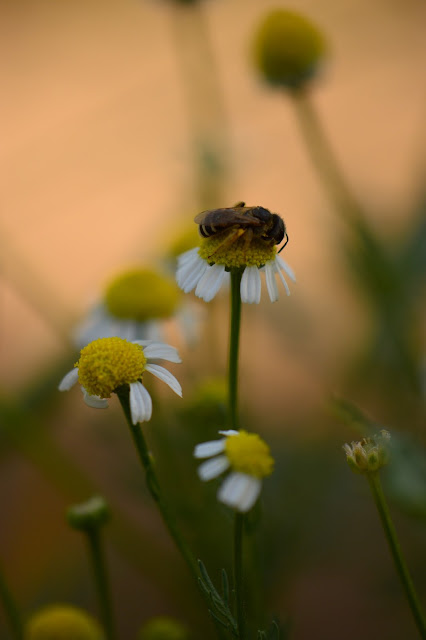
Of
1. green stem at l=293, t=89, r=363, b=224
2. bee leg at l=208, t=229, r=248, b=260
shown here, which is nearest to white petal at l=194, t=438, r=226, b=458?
bee leg at l=208, t=229, r=248, b=260

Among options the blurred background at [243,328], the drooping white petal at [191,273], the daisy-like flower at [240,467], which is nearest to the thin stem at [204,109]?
the blurred background at [243,328]

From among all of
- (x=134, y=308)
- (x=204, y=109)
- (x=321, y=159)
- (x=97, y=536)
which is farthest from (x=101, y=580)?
(x=204, y=109)

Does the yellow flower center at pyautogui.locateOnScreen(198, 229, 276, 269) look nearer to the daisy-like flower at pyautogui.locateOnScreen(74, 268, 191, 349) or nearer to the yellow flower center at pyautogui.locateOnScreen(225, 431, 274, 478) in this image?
the yellow flower center at pyautogui.locateOnScreen(225, 431, 274, 478)

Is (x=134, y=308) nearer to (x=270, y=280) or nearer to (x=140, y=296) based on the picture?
(x=140, y=296)

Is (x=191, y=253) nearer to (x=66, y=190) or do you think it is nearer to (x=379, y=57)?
(x=66, y=190)

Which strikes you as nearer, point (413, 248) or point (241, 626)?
point (241, 626)

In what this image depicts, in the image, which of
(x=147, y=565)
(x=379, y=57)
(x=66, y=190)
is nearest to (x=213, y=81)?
(x=147, y=565)
